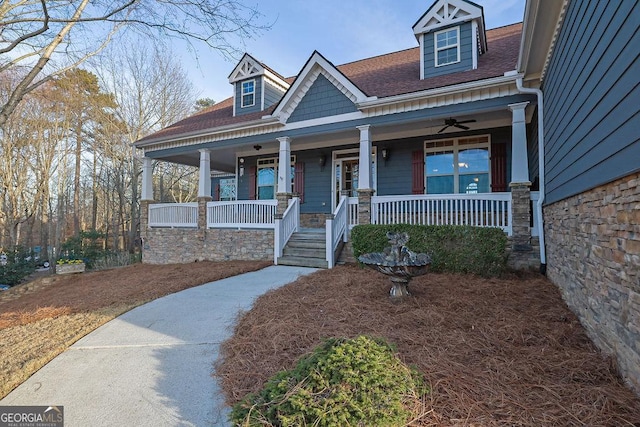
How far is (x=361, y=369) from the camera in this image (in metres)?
1.90

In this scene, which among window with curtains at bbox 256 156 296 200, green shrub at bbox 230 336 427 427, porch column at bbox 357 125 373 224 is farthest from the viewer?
window with curtains at bbox 256 156 296 200

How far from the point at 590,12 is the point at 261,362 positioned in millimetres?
4175

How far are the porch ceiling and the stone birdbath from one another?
13.1 feet

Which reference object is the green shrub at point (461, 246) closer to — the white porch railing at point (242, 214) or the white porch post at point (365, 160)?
the white porch post at point (365, 160)

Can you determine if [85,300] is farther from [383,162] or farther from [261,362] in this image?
[383,162]

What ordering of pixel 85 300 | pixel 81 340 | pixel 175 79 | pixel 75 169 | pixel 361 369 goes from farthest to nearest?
1. pixel 175 79
2. pixel 75 169
3. pixel 85 300
4. pixel 81 340
5. pixel 361 369

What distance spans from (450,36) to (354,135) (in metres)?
3.24

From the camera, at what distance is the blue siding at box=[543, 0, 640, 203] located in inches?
80.3

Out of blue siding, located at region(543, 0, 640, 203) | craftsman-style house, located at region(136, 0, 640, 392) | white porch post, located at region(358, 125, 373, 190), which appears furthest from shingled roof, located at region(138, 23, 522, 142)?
blue siding, located at region(543, 0, 640, 203)

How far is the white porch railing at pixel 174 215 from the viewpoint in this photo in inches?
393

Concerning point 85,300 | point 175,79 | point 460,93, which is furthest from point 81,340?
point 175,79

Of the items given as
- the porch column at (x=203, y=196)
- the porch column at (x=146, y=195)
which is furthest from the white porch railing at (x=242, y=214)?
the porch column at (x=146, y=195)

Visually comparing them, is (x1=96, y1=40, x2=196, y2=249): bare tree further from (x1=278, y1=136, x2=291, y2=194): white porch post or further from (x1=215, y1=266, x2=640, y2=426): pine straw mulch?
(x1=215, y1=266, x2=640, y2=426): pine straw mulch

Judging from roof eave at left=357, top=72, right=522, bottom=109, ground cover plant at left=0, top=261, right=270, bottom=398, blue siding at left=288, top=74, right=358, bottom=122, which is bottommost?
ground cover plant at left=0, top=261, right=270, bottom=398
